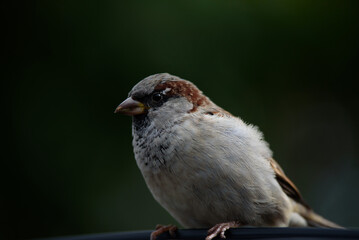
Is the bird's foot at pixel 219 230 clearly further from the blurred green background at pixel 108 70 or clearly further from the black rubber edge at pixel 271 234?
the blurred green background at pixel 108 70

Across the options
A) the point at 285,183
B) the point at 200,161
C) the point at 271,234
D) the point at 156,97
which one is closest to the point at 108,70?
the point at 156,97

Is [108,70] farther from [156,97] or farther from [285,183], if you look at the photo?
[285,183]

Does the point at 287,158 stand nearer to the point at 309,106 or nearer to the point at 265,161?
the point at 309,106

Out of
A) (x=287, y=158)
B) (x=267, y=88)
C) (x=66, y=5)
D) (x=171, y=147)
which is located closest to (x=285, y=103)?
(x=267, y=88)

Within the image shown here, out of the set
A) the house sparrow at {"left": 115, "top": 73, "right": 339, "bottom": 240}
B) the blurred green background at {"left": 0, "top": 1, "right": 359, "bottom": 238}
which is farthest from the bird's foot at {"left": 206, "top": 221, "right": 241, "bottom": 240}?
the blurred green background at {"left": 0, "top": 1, "right": 359, "bottom": 238}

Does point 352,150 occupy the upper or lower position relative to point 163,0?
lower

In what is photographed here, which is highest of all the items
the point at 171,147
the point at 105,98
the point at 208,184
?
the point at 105,98

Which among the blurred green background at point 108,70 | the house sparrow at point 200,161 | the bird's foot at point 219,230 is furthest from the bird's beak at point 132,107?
the bird's foot at point 219,230
